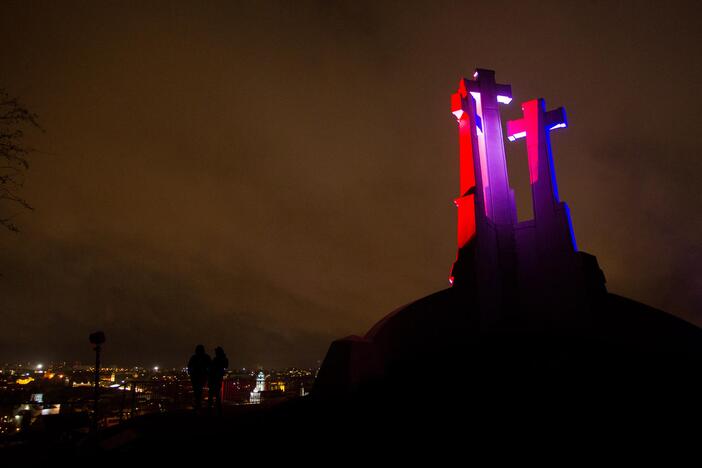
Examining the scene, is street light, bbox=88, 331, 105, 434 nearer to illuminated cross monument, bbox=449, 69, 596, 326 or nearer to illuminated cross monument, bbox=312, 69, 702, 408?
illuminated cross monument, bbox=312, 69, 702, 408

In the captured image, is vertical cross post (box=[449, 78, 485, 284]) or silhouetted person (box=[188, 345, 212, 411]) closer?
silhouetted person (box=[188, 345, 212, 411])

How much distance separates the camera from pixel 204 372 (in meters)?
12.4

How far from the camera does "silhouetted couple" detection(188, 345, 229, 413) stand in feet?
40.5

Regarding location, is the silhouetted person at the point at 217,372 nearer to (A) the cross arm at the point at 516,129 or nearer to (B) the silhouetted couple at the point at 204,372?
(B) the silhouetted couple at the point at 204,372

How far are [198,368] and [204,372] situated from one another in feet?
0.65

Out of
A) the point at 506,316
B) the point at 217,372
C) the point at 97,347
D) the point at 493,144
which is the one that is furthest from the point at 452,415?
the point at 493,144

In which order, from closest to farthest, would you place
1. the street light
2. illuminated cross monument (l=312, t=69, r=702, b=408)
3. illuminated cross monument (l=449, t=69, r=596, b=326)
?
1. illuminated cross monument (l=312, t=69, r=702, b=408)
2. the street light
3. illuminated cross monument (l=449, t=69, r=596, b=326)

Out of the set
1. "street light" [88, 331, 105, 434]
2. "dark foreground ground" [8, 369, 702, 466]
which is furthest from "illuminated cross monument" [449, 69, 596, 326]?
"street light" [88, 331, 105, 434]

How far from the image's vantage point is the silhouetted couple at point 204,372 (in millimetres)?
12336

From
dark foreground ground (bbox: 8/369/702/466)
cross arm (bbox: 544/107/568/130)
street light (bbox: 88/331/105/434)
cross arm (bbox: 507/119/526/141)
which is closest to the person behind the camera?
dark foreground ground (bbox: 8/369/702/466)

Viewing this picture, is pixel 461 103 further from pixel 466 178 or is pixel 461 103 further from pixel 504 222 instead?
pixel 504 222

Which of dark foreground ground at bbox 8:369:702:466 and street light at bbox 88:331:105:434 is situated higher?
street light at bbox 88:331:105:434

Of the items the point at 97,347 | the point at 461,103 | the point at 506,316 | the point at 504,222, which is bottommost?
the point at 97,347

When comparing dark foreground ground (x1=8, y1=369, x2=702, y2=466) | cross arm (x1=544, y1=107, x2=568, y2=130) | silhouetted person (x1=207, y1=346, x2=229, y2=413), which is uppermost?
cross arm (x1=544, y1=107, x2=568, y2=130)
